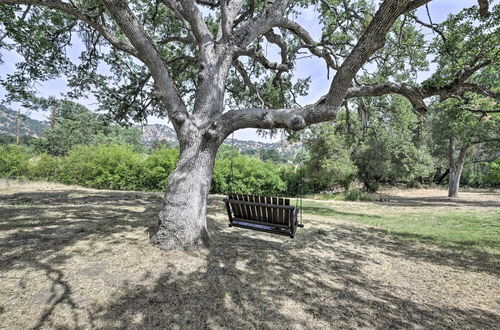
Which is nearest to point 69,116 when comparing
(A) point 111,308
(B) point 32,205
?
(B) point 32,205

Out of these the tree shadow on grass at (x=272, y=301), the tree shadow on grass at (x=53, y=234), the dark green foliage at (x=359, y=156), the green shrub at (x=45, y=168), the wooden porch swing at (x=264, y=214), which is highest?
the dark green foliage at (x=359, y=156)

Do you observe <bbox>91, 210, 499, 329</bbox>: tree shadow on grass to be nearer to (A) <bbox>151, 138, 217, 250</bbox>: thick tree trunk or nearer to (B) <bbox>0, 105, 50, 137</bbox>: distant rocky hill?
(A) <bbox>151, 138, 217, 250</bbox>: thick tree trunk

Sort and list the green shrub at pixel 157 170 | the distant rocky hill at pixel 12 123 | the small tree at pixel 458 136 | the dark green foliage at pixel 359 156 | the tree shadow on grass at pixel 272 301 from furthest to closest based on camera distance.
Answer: the dark green foliage at pixel 359 156 < the small tree at pixel 458 136 < the green shrub at pixel 157 170 < the distant rocky hill at pixel 12 123 < the tree shadow on grass at pixel 272 301

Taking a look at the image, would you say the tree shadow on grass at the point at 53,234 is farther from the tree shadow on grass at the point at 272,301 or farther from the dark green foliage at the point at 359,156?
the dark green foliage at the point at 359,156

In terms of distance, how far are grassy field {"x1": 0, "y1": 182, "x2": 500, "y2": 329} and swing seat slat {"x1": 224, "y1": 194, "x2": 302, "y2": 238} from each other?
38 cm

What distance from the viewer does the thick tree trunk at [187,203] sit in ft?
12.9

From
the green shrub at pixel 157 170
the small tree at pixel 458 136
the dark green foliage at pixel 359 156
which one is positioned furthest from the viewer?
the dark green foliage at pixel 359 156

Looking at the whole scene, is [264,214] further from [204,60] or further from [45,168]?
[45,168]

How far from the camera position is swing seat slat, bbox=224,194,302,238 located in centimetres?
438

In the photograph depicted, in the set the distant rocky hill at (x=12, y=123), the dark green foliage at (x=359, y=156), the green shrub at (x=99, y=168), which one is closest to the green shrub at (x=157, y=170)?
the green shrub at (x=99, y=168)

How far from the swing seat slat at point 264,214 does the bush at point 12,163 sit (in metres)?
14.3

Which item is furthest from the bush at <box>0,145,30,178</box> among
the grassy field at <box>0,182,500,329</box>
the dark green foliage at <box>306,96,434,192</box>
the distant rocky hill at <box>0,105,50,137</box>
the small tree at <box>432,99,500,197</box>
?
the small tree at <box>432,99,500,197</box>

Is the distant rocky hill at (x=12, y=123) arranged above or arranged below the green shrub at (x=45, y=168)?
above

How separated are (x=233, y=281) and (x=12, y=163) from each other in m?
15.9
